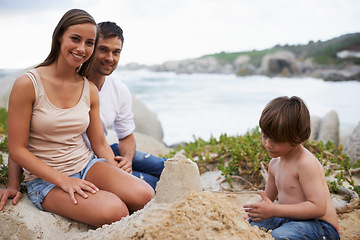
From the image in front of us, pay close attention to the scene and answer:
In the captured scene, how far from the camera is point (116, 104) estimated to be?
3182mm

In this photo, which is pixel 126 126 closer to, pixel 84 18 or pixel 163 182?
pixel 84 18

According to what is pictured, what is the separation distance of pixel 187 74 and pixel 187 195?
1730 cm

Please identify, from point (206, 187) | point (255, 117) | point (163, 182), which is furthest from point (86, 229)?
point (255, 117)

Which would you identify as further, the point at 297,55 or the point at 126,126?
the point at 297,55

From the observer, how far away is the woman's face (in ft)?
7.33

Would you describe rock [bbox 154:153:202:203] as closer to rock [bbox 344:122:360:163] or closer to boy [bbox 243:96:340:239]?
boy [bbox 243:96:340:239]

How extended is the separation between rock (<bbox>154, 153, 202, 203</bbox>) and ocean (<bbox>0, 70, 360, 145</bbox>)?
22.0ft

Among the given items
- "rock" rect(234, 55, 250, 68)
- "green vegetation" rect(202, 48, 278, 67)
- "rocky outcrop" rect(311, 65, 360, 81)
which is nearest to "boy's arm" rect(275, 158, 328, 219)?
"rocky outcrop" rect(311, 65, 360, 81)

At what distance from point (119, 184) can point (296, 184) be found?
1.28 meters

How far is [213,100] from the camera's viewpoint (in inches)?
567

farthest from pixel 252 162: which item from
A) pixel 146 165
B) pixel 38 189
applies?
pixel 38 189

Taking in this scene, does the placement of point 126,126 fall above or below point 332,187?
above

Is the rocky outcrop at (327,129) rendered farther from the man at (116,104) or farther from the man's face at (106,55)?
the man's face at (106,55)

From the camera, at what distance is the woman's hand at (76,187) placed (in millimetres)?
2176
